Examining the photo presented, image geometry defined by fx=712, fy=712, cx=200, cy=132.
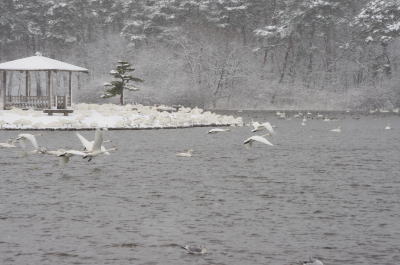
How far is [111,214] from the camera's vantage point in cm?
1109

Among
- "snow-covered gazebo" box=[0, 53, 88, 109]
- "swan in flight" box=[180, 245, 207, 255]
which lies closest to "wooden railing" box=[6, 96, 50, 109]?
"snow-covered gazebo" box=[0, 53, 88, 109]

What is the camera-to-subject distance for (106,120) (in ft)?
118

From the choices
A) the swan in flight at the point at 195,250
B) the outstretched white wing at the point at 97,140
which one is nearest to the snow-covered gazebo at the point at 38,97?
the outstretched white wing at the point at 97,140

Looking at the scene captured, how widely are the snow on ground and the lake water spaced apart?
35.8ft

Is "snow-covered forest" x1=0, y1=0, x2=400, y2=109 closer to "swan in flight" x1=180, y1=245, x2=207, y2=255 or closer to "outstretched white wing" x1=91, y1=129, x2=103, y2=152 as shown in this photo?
"outstretched white wing" x1=91, y1=129, x2=103, y2=152

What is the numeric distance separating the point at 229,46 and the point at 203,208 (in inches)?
2309

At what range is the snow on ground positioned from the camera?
3278cm

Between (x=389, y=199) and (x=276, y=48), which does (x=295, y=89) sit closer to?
(x=276, y=48)

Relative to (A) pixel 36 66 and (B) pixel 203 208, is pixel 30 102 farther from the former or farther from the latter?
(B) pixel 203 208

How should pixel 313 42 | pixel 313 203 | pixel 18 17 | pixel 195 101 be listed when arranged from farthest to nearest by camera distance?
1. pixel 18 17
2. pixel 313 42
3. pixel 195 101
4. pixel 313 203

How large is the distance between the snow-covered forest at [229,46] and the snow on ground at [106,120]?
19.5 metres

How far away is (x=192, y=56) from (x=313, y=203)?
54.7m

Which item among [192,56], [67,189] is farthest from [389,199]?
[192,56]

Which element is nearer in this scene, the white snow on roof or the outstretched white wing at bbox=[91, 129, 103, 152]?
the outstretched white wing at bbox=[91, 129, 103, 152]
